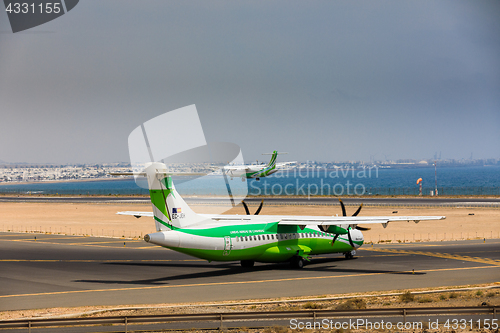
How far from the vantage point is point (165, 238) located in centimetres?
3098

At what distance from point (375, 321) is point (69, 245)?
42.3m

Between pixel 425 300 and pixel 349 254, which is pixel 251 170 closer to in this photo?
pixel 349 254

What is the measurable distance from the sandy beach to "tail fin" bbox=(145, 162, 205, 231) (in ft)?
100

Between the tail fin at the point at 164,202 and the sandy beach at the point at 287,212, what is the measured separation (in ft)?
100

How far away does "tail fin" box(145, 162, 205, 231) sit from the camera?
32728 mm

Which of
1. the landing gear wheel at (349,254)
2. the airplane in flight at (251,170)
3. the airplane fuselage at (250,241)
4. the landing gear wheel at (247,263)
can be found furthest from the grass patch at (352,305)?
the airplane in flight at (251,170)

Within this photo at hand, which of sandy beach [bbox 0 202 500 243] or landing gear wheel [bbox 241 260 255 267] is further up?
sandy beach [bbox 0 202 500 243]

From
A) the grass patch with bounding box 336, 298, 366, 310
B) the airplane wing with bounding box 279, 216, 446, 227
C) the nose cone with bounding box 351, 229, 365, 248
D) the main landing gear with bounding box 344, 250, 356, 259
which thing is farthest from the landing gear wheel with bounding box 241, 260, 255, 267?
the grass patch with bounding box 336, 298, 366, 310

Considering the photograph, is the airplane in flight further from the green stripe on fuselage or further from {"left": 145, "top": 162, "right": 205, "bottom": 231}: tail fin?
{"left": 145, "top": 162, "right": 205, "bottom": 231}: tail fin

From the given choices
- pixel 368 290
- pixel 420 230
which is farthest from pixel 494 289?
pixel 420 230

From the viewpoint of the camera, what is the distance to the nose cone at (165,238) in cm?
3055

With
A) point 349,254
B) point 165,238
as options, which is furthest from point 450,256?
point 165,238

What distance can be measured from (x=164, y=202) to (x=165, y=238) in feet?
9.41

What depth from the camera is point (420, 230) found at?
216ft
